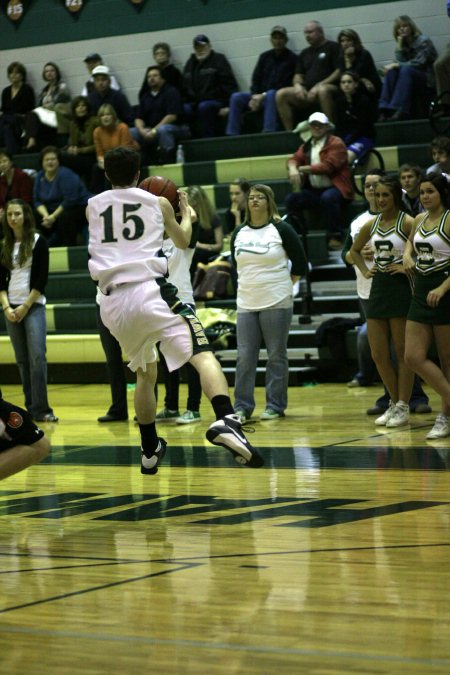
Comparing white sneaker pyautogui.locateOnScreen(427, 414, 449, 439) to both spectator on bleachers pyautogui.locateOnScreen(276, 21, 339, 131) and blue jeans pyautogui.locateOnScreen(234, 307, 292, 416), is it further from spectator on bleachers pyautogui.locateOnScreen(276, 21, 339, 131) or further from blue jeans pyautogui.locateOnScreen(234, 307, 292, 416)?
spectator on bleachers pyautogui.locateOnScreen(276, 21, 339, 131)

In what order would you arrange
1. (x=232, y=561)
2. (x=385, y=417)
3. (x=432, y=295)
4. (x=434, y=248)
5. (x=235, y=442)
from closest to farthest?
(x=232, y=561)
(x=235, y=442)
(x=432, y=295)
(x=434, y=248)
(x=385, y=417)

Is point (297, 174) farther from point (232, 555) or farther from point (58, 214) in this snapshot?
point (232, 555)

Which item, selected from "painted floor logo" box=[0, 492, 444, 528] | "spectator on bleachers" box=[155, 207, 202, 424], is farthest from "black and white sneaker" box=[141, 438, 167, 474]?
"spectator on bleachers" box=[155, 207, 202, 424]

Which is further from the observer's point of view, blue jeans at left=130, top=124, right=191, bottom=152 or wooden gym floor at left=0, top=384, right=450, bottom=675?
blue jeans at left=130, top=124, right=191, bottom=152

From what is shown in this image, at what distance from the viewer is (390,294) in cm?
746

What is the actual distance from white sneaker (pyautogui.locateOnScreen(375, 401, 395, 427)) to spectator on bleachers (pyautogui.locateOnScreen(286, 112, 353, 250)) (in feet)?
13.0

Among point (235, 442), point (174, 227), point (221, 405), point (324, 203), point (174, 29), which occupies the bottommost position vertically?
point (235, 442)

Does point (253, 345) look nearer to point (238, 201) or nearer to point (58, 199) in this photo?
point (238, 201)

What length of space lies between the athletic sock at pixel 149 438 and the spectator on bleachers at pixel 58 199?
7.57 m

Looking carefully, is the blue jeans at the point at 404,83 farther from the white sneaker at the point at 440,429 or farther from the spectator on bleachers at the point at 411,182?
the white sneaker at the point at 440,429

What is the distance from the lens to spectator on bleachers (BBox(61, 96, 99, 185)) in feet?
44.8

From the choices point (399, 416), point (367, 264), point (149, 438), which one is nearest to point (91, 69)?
point (367, 264)

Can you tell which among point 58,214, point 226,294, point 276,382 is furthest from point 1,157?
point 276,382

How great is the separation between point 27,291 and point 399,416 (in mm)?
3032
